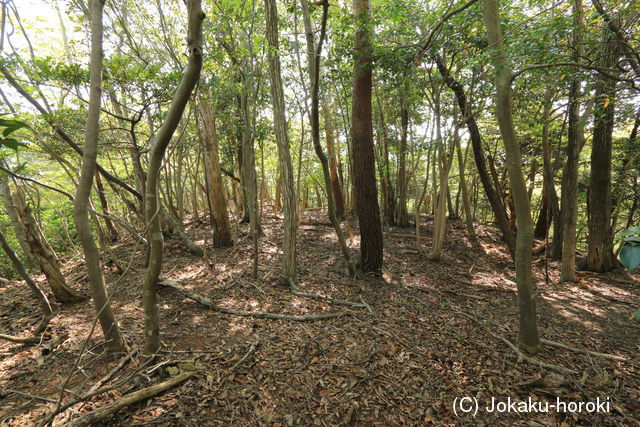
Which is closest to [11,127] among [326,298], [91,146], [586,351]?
[91,146]

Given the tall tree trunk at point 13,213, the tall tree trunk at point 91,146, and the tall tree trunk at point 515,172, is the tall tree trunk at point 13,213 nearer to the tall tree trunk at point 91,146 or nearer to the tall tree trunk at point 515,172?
the tall tree trunk at point 91,146

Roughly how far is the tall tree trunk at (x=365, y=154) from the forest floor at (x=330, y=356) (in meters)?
0.66

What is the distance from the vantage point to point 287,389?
9.07 ft

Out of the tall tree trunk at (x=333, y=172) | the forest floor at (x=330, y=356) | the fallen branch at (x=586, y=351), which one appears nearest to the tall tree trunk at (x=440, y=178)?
the forest floor at (x=330, y=356)

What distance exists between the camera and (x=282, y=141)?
15.6ft

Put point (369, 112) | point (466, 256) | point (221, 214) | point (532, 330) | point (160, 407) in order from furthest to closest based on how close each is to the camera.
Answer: point (466, 256), point (221, 214), point (369, 112), point (532, 330), point (160, 407)

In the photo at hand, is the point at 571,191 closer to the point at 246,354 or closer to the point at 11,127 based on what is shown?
the point at 246,354

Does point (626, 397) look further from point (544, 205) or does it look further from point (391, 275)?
point (544, 205)

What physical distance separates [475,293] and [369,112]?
14.8ft

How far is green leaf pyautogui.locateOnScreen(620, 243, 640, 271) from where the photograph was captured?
1.10m

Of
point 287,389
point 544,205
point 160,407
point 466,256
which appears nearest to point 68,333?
point 160,407

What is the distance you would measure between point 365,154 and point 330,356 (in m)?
3.77

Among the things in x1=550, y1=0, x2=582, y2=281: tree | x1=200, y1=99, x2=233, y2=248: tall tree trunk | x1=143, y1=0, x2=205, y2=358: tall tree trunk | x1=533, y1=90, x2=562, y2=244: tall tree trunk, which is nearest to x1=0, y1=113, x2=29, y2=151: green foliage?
x1=143, y1=0, x2=205, y2=358: tall tree trunk

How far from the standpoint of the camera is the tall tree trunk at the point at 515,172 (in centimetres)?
279
